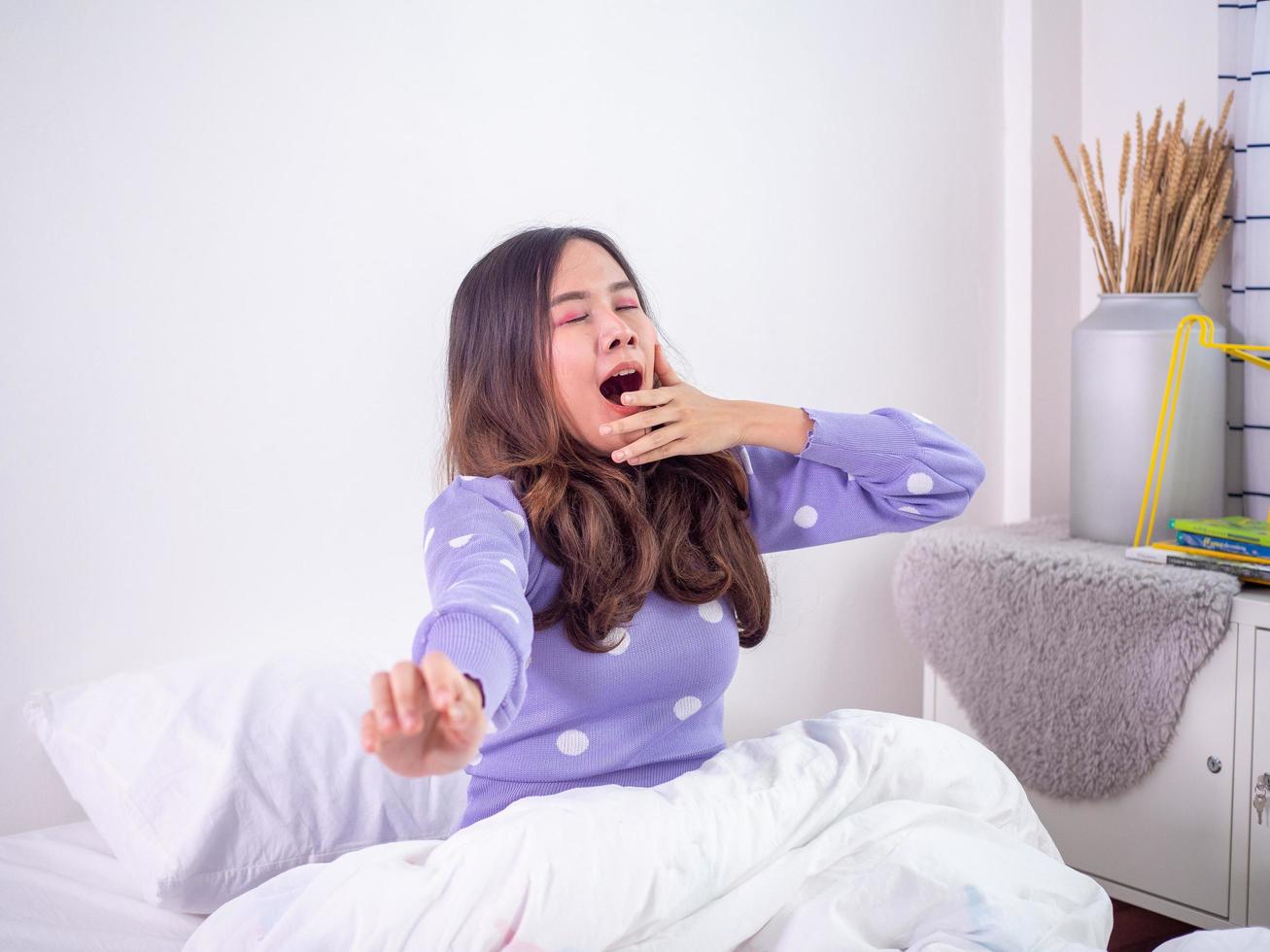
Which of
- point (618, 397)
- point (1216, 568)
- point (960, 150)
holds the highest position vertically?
point (960, 150)

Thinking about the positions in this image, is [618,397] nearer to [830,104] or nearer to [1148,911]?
[830,104]

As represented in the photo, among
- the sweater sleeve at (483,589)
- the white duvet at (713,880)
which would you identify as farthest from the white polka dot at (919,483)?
the sweater sleeve at (483,589)

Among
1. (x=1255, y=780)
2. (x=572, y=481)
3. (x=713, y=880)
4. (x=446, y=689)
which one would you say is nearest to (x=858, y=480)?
(x=572, y=481)

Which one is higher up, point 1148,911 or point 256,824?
point 256,824

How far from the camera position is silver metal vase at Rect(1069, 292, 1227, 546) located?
199 cm

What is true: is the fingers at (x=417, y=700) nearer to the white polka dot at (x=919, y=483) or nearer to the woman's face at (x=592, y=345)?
the woman's face at (x=592, y=345)

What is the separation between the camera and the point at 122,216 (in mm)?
1496

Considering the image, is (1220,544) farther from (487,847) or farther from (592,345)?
(487,847)

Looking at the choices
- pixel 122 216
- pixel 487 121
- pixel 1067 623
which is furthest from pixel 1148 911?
pixel 122 216

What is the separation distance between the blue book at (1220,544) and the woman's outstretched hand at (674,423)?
990mm

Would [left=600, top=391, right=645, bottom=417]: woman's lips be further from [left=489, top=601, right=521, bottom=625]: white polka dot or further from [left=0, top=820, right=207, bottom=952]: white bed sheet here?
[left=0, top=820, right=207, bottom=952]: white bed sheet

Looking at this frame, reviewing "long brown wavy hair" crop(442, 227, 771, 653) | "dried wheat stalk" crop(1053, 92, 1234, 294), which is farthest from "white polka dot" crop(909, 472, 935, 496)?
"dried wheat stalk" crop(1053, 92, 1234, 294)

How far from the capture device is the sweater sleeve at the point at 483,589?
0.81 metres

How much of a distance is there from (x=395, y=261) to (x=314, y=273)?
126 mm
